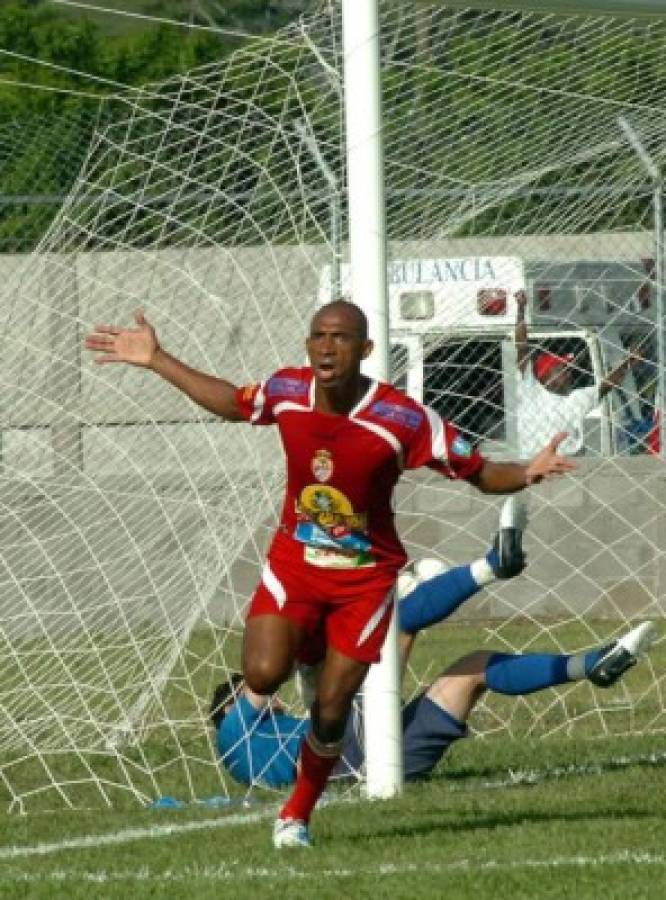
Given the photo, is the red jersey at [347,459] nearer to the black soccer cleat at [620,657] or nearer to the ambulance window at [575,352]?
the black soccer cleat at [620,657]

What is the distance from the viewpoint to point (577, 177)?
13.3 meters

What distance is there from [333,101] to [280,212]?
27.9 inches

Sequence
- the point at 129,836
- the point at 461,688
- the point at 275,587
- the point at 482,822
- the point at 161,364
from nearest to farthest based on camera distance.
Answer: the point at 275,587 → the point at 161,364 → the point at 482,822 → the point at 129,836 → the point at 461,688

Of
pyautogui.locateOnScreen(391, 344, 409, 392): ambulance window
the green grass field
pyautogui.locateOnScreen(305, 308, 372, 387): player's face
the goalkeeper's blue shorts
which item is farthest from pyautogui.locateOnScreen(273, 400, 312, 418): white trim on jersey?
pyautogui.locateOnScreen(391, 344, 409, 392): ambulance window

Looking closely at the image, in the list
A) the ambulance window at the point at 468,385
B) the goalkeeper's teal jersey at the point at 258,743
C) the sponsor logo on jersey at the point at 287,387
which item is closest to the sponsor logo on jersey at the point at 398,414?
the sponsor logo on jersey at the point at 287,387

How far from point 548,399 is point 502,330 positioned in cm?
58

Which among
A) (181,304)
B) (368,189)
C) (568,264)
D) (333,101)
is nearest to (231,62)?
(333,101)

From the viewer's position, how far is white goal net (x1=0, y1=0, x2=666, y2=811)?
1154 cm

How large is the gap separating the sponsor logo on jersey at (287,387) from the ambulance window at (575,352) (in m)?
6.88

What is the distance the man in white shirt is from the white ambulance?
8 centimetres

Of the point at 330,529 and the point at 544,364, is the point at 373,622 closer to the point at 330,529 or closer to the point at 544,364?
the point at 330,529

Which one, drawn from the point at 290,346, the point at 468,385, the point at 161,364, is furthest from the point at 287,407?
the point at 468,385

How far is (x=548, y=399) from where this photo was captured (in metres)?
16.3

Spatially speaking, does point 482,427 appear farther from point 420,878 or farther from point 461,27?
point 420,878
